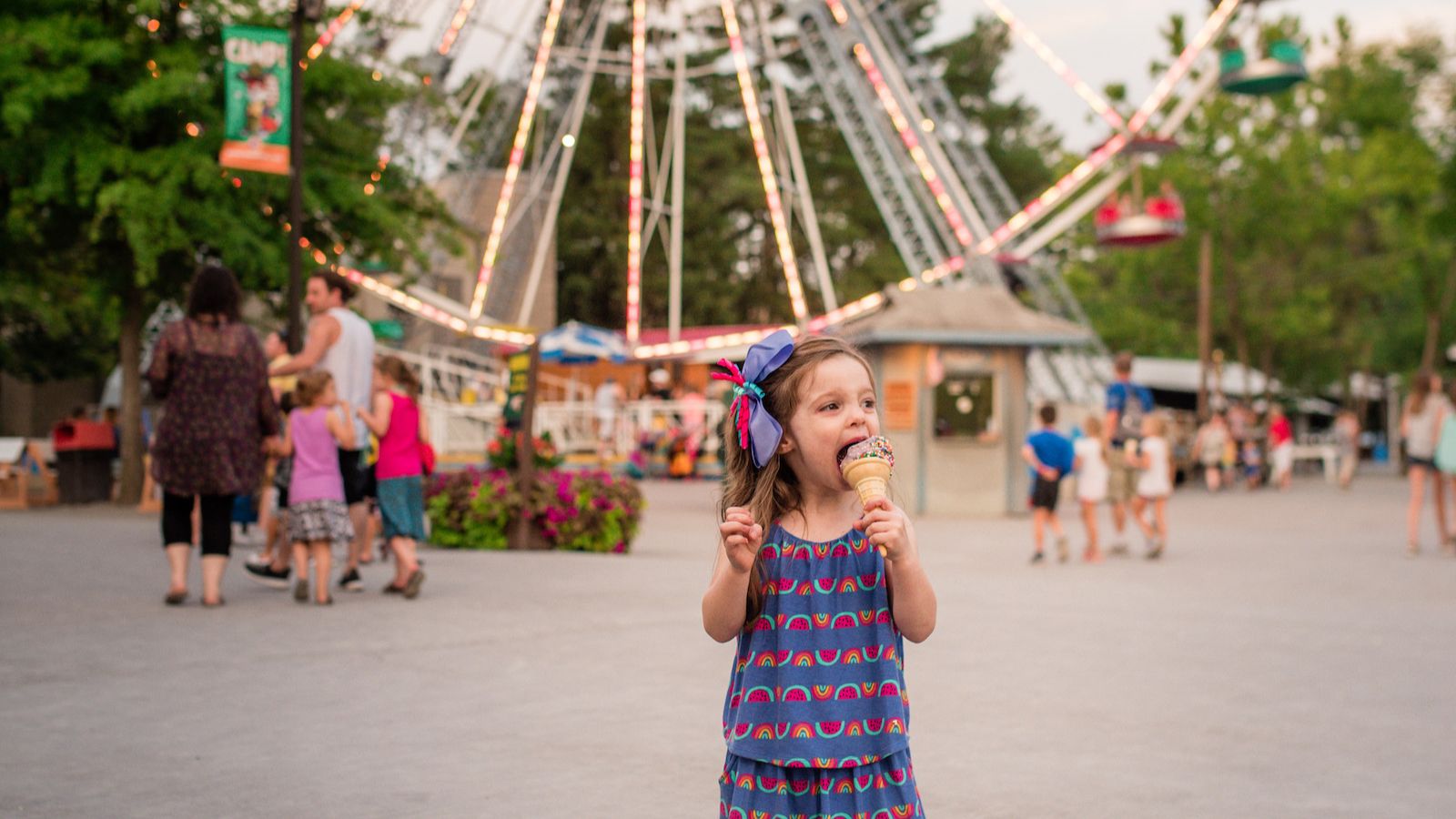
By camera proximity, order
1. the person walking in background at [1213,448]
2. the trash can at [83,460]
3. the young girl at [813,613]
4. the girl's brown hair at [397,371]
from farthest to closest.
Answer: the person walking in background at [1213,448] < the trash can at [83,460] < the girl's brown hair at [397,371] < the young girl at [813,613]

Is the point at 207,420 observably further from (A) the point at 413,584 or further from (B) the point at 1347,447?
(B) the point at 1347,447

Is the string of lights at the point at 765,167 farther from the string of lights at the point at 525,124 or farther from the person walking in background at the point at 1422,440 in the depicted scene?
the person walking in background at the point at 1422,440

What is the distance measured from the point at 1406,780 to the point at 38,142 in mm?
16479

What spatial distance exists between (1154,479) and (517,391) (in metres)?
5.87

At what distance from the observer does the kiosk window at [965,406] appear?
20.5m

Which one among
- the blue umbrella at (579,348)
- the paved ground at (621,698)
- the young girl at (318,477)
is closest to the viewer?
the paved ground at (621,698)

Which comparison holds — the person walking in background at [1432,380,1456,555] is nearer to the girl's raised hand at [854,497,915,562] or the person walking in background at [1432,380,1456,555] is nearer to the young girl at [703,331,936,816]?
the young girl at [703,331,936,816]

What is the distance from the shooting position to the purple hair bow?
2.96m

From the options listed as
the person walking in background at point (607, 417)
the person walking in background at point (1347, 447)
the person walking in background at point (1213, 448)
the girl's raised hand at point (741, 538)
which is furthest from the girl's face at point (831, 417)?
the person walking in background at point (1347, 447)

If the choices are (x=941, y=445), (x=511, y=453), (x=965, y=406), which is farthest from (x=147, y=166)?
(x=965, y=406)

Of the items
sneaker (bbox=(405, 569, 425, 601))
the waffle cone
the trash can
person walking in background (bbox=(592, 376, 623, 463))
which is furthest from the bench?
the waffle cone

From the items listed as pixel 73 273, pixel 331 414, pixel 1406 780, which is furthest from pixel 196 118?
pixel 1406 780

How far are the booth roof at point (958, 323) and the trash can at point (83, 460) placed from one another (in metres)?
9.77

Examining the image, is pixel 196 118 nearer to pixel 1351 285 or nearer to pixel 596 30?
pixel 596 30
